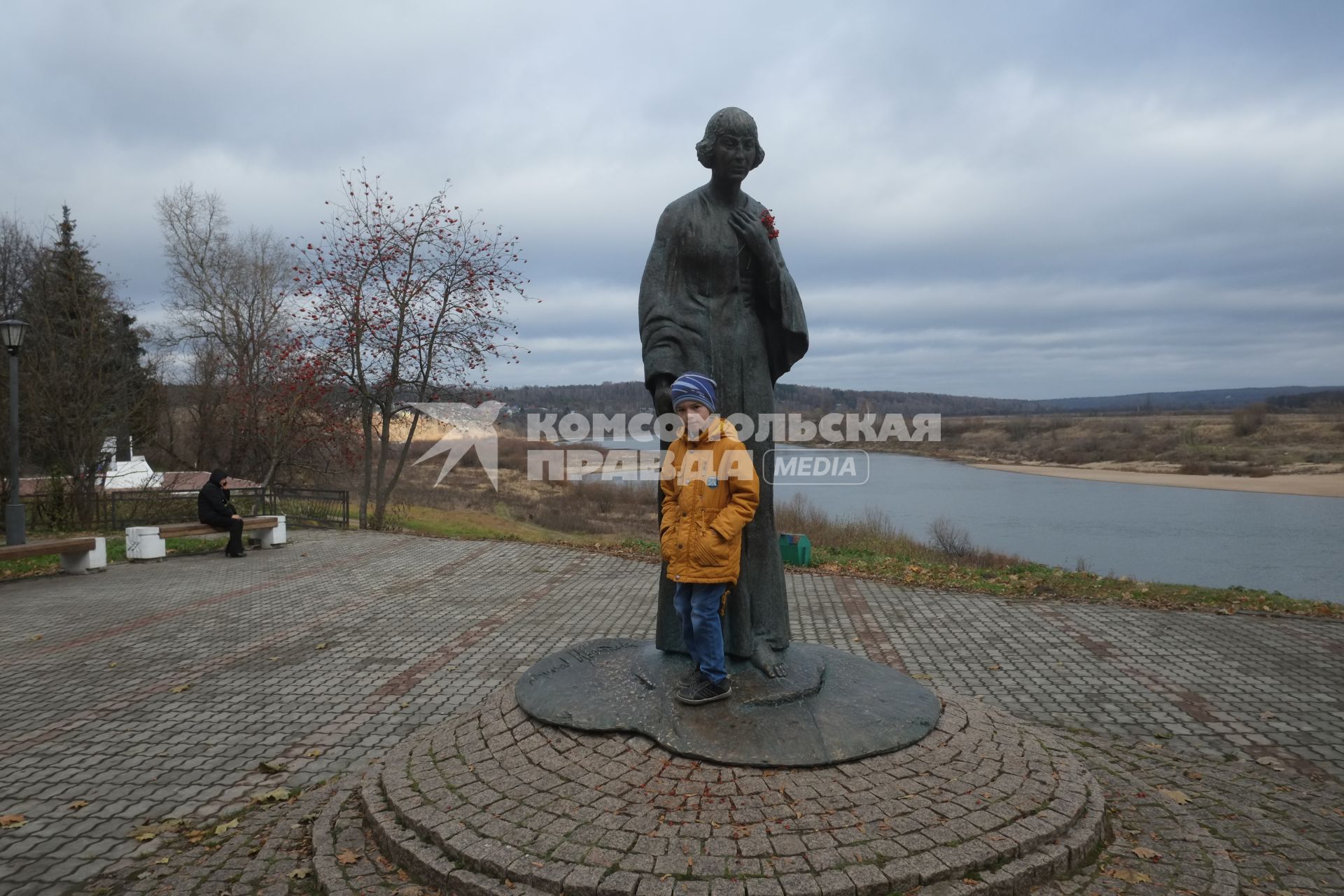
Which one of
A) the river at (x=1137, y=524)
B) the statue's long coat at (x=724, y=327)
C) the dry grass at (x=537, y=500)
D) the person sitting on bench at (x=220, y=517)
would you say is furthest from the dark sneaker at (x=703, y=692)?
the dry grass at (x=537, y=500)

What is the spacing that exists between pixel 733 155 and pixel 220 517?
1106cm

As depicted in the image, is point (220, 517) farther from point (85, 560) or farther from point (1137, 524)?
point (1137, 524)

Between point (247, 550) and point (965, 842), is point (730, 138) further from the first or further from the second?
point (247, 550)

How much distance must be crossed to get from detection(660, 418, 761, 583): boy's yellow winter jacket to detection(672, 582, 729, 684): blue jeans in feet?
0.29

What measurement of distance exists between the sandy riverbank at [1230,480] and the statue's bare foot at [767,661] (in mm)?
32863

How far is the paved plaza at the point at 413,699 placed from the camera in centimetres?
317

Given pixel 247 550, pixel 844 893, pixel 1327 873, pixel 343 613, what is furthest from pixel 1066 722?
pixel 247 550

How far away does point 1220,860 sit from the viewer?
284 cm

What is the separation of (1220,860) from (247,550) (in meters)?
13.1

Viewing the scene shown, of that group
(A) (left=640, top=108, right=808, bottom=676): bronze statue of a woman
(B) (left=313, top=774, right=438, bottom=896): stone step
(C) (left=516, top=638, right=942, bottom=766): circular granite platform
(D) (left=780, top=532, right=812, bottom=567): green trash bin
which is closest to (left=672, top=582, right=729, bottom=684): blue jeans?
(C) (left=516, top=638, right=942, bottom=766): circular granite platform

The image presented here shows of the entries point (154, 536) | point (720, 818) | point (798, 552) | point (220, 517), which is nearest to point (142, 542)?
point (154, 536)

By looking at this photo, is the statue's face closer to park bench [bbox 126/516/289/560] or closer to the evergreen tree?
park bench [bbox 126/516/289/560]

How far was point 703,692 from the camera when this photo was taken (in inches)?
133

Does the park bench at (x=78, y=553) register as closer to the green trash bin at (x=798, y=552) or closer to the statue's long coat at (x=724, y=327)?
the green trash bin at (x=798, y=552)
